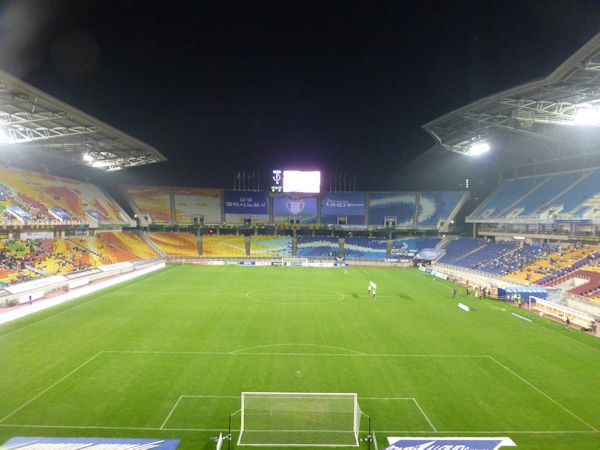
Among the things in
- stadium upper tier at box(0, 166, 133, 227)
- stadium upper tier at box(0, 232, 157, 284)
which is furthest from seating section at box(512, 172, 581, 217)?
stadium upper tier at box(0, 166, 133, 227)

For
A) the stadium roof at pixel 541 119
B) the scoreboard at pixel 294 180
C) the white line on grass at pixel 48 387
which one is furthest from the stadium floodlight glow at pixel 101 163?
the white line on grass at pixel 48 387

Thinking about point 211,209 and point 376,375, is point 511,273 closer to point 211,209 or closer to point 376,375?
point 376,375

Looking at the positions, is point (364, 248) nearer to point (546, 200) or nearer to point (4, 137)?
point (546, 200)

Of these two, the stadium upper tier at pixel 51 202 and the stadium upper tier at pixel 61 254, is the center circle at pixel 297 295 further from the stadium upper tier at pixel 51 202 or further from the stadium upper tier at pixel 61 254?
the stadium upper tier at pixel 51 202

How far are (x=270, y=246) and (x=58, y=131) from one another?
34.1m

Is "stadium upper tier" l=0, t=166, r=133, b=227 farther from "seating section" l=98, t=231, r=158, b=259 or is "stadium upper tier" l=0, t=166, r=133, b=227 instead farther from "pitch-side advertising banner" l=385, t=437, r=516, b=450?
"pitch-side advertising banner" l=385, t=437, r=516, b=450

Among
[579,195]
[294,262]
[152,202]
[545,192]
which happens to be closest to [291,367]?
[579,195]

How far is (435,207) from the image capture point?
67.4 metres

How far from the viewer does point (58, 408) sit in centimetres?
1266

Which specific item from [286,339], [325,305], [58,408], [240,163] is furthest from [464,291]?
[240,163]

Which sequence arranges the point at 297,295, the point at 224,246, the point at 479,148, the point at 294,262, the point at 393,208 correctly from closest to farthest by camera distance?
the point at 297,295 → the point at 479,148 → the point at 294,262 → the point at 224,246 → the point at 393,208

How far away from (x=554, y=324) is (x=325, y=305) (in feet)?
45.0

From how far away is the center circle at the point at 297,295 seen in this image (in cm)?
3075

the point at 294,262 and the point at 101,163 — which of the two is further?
the point at 294,262
